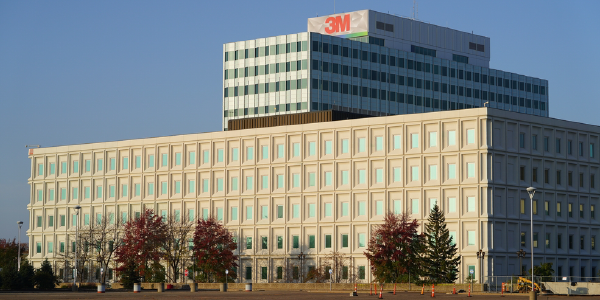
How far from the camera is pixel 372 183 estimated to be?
10256cm

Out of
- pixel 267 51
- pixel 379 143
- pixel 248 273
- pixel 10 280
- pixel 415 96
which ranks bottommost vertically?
pixel 248 273

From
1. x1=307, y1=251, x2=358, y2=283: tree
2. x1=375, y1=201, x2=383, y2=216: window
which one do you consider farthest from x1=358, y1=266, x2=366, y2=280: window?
x1=375, y1=201, x2=383, y2=216: window

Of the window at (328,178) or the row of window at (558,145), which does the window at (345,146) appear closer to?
the window at (328,178)

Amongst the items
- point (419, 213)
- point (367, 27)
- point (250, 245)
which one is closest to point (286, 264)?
point (250, 245)

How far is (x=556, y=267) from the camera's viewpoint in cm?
10031

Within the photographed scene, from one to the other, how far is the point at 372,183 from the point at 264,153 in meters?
14.7

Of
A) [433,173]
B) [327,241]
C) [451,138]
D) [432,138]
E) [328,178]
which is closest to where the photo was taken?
[451,138]

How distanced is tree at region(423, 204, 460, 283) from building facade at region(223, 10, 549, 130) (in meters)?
48.2

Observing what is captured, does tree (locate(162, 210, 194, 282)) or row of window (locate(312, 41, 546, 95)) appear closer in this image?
tree (locate(162, 210, 194, 282))

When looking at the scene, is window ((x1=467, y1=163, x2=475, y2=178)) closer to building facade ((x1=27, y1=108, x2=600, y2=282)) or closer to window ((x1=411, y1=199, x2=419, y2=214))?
building facade ((x1=27, y1=108, x2=600, y2=282))

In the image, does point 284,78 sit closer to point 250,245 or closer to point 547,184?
point 250,245

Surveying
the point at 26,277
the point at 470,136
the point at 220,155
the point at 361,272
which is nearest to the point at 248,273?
the point at 220,155

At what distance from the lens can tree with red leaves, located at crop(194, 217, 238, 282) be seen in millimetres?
103125

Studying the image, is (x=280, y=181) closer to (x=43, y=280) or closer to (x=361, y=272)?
(x=361, y=272)
